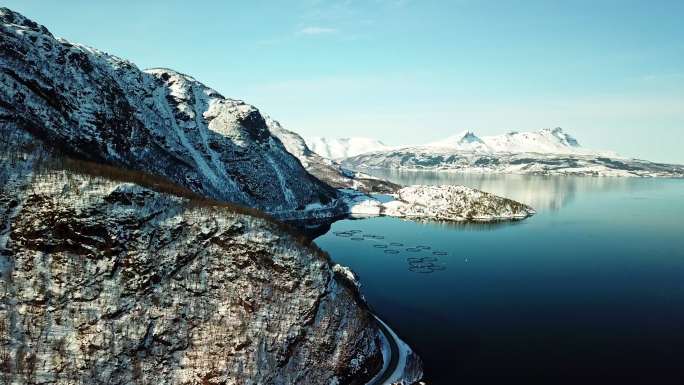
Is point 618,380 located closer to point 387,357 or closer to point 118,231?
point 387,357

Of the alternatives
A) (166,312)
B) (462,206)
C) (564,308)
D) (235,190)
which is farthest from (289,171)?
(166,312)

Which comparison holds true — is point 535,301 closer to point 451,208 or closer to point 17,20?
point 451,208

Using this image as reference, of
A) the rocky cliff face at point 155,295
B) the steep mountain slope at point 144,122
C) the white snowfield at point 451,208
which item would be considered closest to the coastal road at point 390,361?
the rocky cliff face at point 155,295

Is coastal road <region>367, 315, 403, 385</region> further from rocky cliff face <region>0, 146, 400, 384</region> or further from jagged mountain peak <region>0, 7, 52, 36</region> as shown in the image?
jagged mountain peak <region>0, 7, 52, 36</region>

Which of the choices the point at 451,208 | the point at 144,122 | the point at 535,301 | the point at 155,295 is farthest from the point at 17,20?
the point at 451,208

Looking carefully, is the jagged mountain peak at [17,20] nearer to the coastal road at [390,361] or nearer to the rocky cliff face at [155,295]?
the rocky cliff face at [155,295]

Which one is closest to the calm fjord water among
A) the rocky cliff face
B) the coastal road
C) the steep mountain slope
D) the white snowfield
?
the coastal road

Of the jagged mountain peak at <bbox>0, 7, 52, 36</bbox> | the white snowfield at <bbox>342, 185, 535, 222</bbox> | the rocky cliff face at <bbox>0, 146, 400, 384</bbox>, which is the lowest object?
the white snowfield at <bbox>342, 185, 535, 222</bbox>
